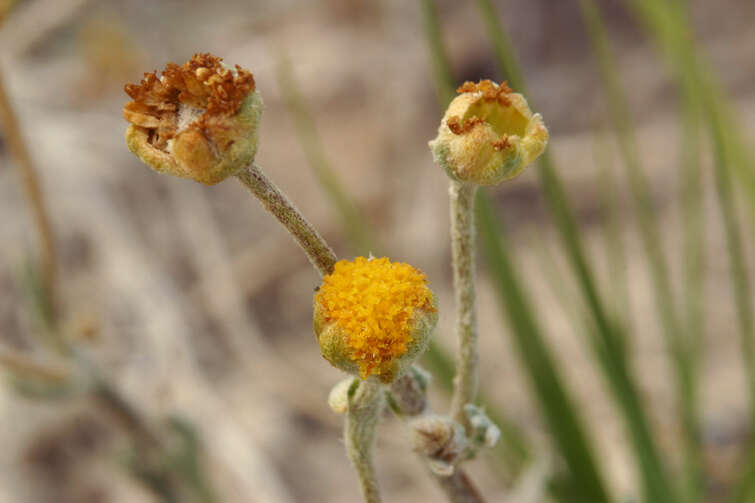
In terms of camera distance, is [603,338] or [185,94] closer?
[185,94]

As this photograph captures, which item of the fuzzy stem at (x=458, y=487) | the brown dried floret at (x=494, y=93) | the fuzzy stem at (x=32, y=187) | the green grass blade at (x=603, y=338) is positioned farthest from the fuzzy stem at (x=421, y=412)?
the fuzzy stem at (x=32, y=187)

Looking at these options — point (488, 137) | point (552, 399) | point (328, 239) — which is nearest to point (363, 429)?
point (488, 137)

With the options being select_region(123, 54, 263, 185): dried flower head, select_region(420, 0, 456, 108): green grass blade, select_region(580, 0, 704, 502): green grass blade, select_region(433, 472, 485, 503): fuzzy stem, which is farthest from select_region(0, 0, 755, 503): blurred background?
select_region(123, 54, 263, 185): dried flower head

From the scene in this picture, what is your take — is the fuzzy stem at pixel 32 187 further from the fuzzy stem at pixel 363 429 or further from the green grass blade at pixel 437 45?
the fuzzy stem at pixel 363 429

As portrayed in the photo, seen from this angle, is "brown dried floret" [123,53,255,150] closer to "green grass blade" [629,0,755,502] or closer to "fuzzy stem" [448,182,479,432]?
"fuzzy stem" [448,182,479,432]

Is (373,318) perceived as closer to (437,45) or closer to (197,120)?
(197,120)

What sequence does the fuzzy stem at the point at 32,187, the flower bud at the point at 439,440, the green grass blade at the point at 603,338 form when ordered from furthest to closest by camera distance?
the fuzzy stem at the point at 32,187 → the green grass blade at the point at 603,338 → the flower bud at the point at 439,440
